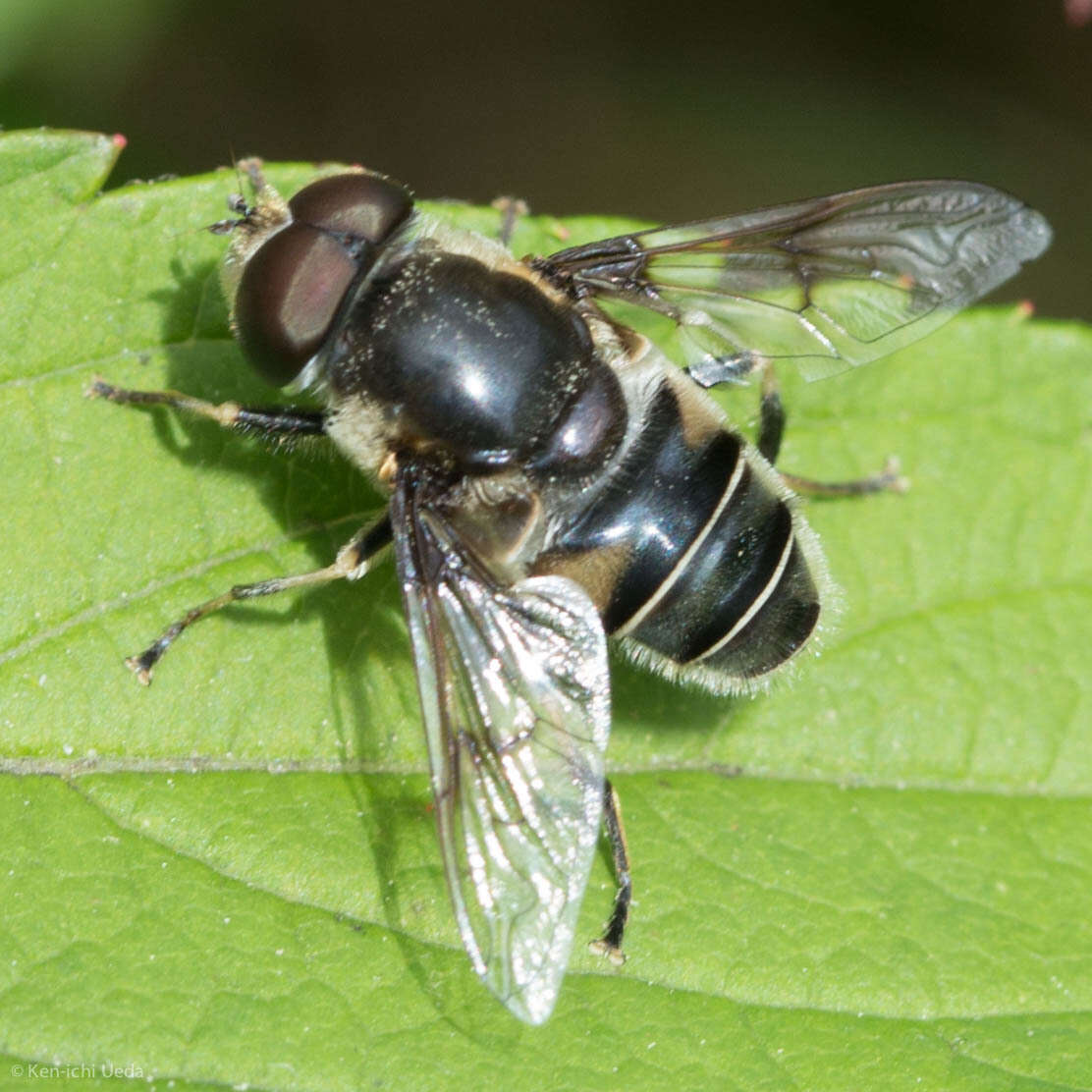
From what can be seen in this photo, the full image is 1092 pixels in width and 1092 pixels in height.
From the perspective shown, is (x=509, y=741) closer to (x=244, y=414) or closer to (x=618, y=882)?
(x=618, y=882)

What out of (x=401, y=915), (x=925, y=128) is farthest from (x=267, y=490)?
(x=925, y=128)

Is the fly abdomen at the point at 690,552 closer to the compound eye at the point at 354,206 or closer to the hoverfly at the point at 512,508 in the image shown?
the hoverfly at the point at 512,508

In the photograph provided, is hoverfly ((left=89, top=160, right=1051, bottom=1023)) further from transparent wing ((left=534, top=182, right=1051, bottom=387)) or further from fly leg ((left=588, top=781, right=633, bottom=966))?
transparent wing ((left=534, top=182, right=1051, bottom=387))

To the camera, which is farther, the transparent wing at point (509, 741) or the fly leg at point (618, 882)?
the fly leg at point (618, 882)

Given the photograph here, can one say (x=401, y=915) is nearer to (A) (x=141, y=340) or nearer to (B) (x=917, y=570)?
(A) (x=141, y=340)
